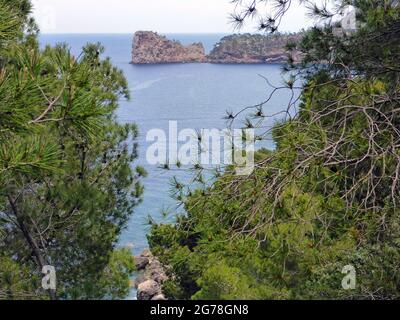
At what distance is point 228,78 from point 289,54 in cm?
3848

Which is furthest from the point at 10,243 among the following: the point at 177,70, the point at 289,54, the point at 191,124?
the point at 177,70

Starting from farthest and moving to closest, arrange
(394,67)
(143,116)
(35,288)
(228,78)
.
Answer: (228,78) → (143,116) → (35,288) → (394,67)

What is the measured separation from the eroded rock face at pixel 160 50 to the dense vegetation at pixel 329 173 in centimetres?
3358

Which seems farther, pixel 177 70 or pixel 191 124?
Answer: pixel 177 70

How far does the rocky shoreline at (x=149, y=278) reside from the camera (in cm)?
1367

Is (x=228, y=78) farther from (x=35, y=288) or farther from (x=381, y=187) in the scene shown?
(x=381, y=187)

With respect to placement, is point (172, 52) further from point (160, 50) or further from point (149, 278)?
point (149, 278)

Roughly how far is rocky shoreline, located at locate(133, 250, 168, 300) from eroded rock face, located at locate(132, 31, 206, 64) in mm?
22211
